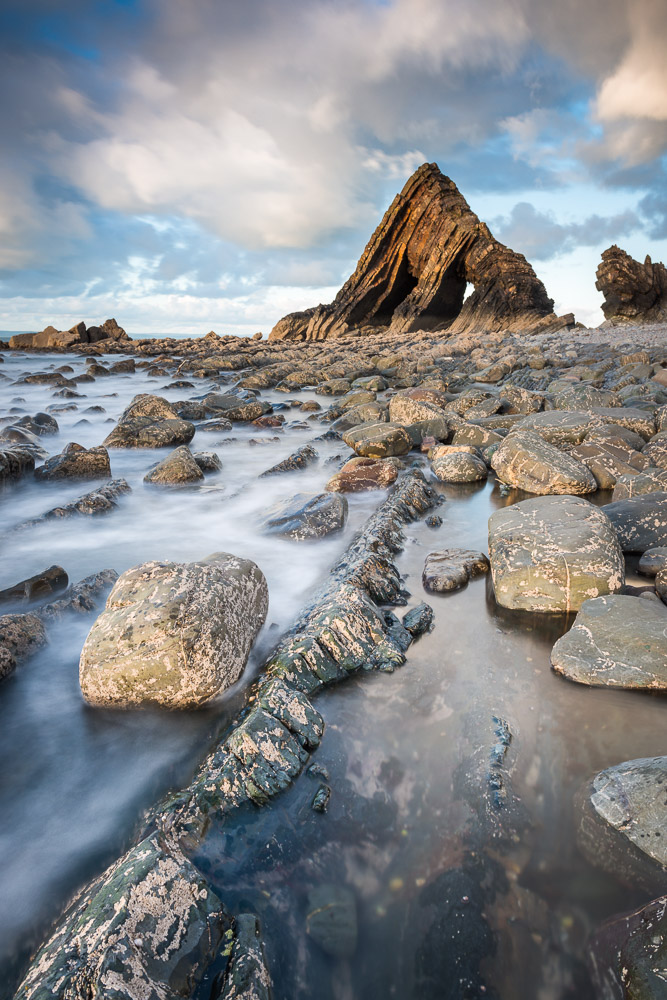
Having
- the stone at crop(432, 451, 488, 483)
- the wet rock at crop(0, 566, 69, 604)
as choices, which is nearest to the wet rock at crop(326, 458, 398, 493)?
the stone at crop(432, 451, 488, 483)

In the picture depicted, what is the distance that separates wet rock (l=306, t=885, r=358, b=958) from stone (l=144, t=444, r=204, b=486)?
15.5 ft

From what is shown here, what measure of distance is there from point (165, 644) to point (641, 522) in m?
3.09

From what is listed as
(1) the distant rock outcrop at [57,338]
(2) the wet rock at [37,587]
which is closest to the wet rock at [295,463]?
(2) the wet rock at [37,587]

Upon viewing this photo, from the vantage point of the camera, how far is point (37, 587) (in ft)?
10.7

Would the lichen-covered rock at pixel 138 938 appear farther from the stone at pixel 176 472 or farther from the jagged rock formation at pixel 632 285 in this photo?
the jagged rock formation at pixel 632 285

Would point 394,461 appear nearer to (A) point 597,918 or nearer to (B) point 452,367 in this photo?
(A) point 597,918

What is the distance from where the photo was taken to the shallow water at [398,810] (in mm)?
1360

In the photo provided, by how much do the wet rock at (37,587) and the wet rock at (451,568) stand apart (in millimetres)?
2422

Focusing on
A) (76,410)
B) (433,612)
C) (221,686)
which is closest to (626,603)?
(433,612)

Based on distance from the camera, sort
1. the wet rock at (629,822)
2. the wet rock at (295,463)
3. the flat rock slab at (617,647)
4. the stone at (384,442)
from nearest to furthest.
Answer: the wet rock at (629,822) → the flat rock slab at (617,647) → the wet rock at (295,463) → the stone at (384,442)

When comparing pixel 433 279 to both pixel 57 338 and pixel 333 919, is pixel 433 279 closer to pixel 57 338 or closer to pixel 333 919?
pixel 57 338

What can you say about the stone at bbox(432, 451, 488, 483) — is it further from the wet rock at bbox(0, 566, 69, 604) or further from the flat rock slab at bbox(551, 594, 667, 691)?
the wet rock at bbox(0, 566, 69, 604)

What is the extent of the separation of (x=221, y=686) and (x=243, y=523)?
7.71 feet

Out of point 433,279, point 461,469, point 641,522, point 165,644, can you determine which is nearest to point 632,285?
point 433,279
